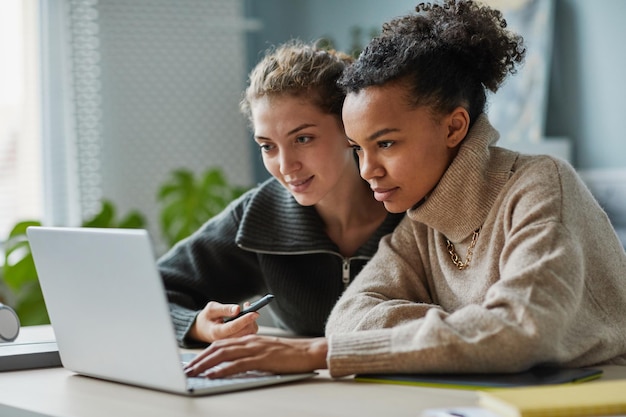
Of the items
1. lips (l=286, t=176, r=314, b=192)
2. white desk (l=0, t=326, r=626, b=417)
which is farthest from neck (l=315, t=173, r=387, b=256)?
white desk (l=0, t=326, r=626, b=417)

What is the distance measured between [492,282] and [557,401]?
423mm

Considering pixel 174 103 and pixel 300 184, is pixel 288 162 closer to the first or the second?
pixel 300 184

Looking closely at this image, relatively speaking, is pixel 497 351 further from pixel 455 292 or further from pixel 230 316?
pixel 230 316

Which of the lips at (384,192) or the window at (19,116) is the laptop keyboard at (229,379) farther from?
the window at (19,116)

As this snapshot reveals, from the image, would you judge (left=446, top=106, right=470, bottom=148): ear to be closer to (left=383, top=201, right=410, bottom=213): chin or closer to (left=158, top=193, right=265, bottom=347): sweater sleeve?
(left=383, top=201, right=410, bottom=213): chin

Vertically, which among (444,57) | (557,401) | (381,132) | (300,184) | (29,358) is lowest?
(29,358)

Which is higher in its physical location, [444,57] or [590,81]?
[444,57]

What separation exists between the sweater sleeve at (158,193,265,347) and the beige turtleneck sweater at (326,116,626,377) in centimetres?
46

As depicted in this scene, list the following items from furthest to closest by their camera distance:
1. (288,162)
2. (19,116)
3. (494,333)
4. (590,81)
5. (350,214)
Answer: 1. (19,116)
2. (590,81)
3. (350,214)
4. (288,162)
5. (494,333)

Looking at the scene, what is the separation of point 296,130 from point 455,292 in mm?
494

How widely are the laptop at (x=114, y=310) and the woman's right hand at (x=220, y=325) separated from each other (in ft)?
0.91

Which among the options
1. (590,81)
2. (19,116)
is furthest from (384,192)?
(19,116)

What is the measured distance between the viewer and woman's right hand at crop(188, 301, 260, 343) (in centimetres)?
161

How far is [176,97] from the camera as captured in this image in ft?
14.0
